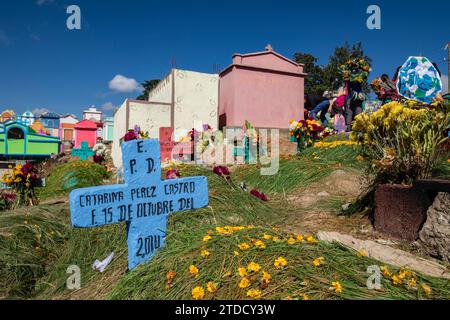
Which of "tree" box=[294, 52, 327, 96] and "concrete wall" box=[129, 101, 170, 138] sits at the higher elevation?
"tree" box=[294, 52, 327, 96]

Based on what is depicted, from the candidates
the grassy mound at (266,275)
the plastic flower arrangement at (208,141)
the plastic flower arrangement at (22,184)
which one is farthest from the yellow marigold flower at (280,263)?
the plastic flower arrangement at (208,141)

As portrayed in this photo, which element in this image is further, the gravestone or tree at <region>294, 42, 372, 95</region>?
tree at <region>294, 42, 372, 95</region>

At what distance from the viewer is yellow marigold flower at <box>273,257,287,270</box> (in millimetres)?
1733

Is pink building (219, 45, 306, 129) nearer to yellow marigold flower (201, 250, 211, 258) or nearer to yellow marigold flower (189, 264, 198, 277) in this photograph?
yellow marigold flower (201, 250, 211, 258)

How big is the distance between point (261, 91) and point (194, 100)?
2551 mm

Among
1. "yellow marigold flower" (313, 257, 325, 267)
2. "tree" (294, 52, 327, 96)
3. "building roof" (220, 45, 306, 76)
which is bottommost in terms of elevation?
"yellow marigold flower" (313, 257, 325, 267)

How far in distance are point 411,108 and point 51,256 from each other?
153 inches

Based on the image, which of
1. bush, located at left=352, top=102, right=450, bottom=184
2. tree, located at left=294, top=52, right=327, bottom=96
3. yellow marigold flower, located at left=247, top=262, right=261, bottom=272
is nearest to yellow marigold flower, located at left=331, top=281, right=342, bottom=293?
yellow marigold flower, located at left=247, top=262, right=261, bottom=272

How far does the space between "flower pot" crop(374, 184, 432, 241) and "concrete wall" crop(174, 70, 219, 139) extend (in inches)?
335

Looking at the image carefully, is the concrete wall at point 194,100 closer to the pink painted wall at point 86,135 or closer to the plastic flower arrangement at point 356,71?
the plastic flower arrangement at point 356,71

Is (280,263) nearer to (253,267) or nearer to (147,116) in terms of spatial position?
(253,267)

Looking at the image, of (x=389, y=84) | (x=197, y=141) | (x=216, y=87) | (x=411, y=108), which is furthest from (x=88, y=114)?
(x=411, y=108)

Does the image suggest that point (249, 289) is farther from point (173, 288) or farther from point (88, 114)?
point (88, 114)

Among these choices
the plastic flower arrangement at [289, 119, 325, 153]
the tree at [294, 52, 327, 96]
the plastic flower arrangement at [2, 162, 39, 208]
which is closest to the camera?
the plastic flower arrangement at [2, 162, 39, 208]
